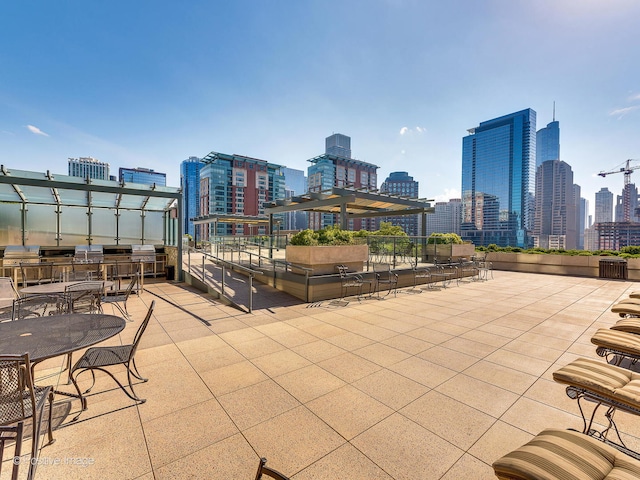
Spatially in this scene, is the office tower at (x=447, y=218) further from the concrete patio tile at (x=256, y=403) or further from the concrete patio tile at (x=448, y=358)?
the concrete patio tile at (x=256, y=403)

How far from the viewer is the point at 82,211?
10.5 m

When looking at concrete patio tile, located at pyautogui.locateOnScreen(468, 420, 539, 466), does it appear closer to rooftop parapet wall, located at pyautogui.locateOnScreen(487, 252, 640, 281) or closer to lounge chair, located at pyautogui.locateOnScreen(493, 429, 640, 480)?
lounge chair, located at pyautogui.locateOnScreen(493, 429, 640, 480)

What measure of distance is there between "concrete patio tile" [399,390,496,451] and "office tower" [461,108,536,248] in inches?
4088

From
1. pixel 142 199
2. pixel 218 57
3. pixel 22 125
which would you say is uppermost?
pixel 218 57

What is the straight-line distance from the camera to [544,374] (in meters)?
3.44

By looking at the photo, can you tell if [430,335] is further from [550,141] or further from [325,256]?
[550,141]

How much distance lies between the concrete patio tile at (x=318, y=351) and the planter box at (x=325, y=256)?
315cm

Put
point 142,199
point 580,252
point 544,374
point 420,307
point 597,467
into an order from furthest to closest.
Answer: point 580,252 < point 142,199 < point 420,307 < point 544,374 < point 597,467

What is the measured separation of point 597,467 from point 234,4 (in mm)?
12201

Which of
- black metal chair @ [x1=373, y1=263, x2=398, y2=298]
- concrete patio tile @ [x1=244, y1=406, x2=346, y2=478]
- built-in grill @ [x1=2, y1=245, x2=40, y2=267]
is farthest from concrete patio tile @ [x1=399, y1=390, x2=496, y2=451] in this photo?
built-in grill @ [x1=2, y1=245, x2=40, y2=267]

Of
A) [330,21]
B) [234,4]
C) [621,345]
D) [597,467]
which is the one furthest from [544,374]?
[234,4]

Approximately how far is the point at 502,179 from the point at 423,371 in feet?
381

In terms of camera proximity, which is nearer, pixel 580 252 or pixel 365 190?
pixel 365 190

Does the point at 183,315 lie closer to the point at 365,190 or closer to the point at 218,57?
the point at 365,190
